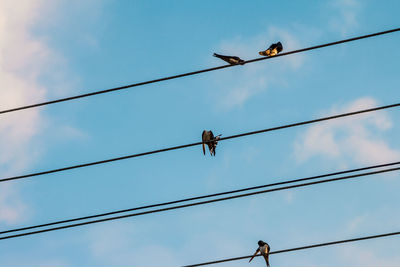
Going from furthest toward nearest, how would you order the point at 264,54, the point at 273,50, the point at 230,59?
the point at 273,50, the point at 264,54, the point at 230,59

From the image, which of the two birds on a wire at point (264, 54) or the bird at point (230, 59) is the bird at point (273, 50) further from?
the bird at point (230, 59)

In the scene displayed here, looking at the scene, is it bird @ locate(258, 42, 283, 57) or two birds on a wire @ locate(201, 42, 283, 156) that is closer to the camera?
two birds on a wire @ locate(201, 42, 283, 156)

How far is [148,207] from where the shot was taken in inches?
373

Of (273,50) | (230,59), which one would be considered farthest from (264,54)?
(230,59)

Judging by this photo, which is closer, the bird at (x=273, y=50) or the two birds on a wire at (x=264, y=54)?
the two birds on a wire at (x=264, y=54)

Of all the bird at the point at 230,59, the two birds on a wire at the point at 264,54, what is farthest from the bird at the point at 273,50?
the bird at the point at 230,59

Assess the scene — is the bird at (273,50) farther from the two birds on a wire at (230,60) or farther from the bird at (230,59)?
the bird at (230,59)

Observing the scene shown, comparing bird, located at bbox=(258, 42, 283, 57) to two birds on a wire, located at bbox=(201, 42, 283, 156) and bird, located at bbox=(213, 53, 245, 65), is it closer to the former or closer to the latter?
two birds on a wire, located at bbox=(201, 42, 283, 156)

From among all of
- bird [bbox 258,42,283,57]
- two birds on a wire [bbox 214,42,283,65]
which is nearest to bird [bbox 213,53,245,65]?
two birds on a wire [bbox 214,42,283,65]

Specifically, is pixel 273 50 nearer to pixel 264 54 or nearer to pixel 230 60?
pixel 264 54

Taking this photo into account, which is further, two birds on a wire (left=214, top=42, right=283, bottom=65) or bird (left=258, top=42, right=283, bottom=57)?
bird (left=258, top=42, right=283, bottom=57)

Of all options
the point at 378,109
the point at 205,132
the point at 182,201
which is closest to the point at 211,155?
the point at 205,132

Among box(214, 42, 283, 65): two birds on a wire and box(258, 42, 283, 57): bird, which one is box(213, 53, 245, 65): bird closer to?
box(214, 42, 283, 65): two birds on a wire

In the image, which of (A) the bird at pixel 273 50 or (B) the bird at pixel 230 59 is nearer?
(B) the bird at pixel 230 59
